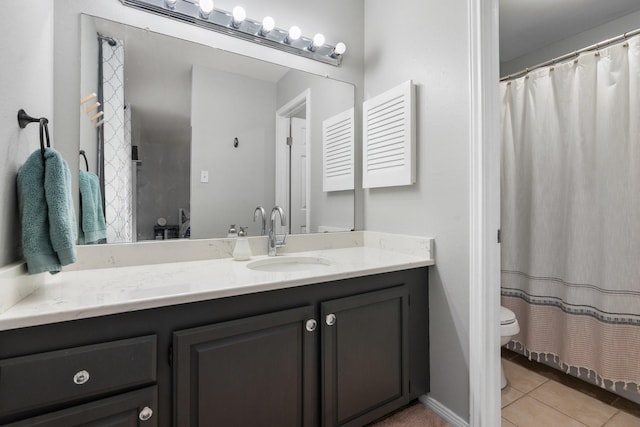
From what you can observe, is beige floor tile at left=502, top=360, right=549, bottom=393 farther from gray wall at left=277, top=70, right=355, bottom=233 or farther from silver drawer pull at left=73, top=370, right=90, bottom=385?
silver drawer pull at left=73, top=370, right=90, bottom=385

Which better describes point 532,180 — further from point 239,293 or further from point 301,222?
point 239,293

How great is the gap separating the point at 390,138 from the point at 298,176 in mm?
579

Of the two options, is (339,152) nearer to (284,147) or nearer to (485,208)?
(284,147)

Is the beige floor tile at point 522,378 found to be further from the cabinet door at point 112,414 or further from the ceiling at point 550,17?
the ceiling at point 550,17

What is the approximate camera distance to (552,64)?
1996 mm

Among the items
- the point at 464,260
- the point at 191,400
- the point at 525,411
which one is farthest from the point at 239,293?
the point at 525,411

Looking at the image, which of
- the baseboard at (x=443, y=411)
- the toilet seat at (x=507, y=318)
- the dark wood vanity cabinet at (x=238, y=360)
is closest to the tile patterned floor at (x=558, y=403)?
the baseboard at (x=443, y=411)

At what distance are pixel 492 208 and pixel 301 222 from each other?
101 centimetres

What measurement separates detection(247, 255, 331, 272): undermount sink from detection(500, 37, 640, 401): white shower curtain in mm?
1447

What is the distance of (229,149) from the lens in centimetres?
159

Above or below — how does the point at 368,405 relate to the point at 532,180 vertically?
below

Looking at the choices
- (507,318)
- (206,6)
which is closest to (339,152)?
(206,6)

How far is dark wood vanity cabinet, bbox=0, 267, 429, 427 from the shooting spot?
771 millimetres

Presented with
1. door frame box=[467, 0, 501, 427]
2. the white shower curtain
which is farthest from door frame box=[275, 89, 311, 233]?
the white shower curtain
